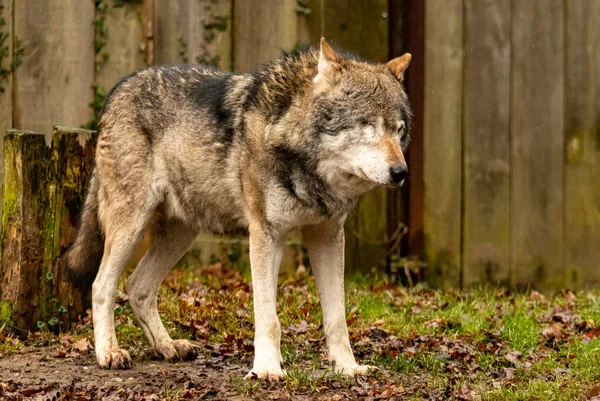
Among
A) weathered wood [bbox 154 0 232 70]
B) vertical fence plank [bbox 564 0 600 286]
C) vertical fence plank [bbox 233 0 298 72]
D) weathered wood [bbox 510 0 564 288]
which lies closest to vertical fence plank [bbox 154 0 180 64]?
weathered wood [bbox 154 0 232 70]

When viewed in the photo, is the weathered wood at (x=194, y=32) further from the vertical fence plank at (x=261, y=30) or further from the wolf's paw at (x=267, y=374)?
the wolf's paw at (x=267, y=374)

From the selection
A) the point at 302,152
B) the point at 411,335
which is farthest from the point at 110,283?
the point at 411,335

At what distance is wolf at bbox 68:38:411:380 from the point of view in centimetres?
534

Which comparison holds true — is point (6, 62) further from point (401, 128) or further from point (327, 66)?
point (401, 128)

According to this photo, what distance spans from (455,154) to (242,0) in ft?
6.96

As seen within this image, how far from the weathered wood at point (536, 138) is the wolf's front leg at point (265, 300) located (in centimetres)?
338

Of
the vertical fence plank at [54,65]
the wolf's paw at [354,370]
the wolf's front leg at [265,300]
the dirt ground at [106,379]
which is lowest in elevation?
the dirt ground at [106,379]

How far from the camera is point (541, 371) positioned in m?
5.82

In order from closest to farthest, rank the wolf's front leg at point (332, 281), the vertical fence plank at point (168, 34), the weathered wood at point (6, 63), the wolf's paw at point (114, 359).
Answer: the wolf's front leg at point (332, 281), the wolf's paw at point (114, 359), the weathered wood at point (6, 63), the vertical fence plank at point (168, 34)

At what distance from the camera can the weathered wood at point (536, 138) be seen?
835 cm

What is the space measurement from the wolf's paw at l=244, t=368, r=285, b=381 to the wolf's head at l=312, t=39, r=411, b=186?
3.47 ft

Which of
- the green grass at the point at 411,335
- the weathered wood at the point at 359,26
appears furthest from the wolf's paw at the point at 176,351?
the weathered wood at the point at 359,26

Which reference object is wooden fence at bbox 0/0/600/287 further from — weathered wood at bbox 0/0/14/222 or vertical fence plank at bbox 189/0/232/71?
weathered wood at bbox 0/0/14/222

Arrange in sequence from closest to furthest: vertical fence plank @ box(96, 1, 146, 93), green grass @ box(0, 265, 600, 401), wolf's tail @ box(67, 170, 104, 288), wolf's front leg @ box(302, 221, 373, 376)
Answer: green grass @ box(0, 265, 600, 401), wolf's front leg @ box(302, 221, 373, 376), wolf's tail @ box(67, 170, 104, 288), vertical fence plank @ box(96, 1, 146, 93)
